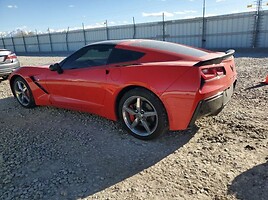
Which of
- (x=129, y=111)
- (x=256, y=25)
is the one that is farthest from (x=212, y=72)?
(x=256, y=25)

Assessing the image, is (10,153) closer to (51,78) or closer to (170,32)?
(51,78)

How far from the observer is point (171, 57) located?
326 centimetres

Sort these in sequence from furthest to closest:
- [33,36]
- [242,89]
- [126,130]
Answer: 1. [33,36]
2. [242,89]
3. [126,130]

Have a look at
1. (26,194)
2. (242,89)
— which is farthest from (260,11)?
(26,194)

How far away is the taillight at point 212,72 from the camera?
115 inches

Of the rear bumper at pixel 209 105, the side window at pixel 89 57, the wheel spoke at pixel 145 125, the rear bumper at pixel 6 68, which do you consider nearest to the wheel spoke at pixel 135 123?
the wheel spoke at pixel 145 125

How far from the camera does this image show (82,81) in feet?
12.9

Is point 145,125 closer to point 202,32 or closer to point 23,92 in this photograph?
point 23,92

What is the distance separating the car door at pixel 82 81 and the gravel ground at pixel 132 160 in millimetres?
393

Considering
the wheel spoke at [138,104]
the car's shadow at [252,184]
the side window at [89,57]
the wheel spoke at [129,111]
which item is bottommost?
the car's shadow at [252,184]

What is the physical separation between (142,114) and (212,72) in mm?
1115

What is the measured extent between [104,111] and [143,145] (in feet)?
2.95

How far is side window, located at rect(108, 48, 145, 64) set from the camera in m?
3.42

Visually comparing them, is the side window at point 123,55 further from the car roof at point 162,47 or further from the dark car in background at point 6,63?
the dark car in background at point 6,63
